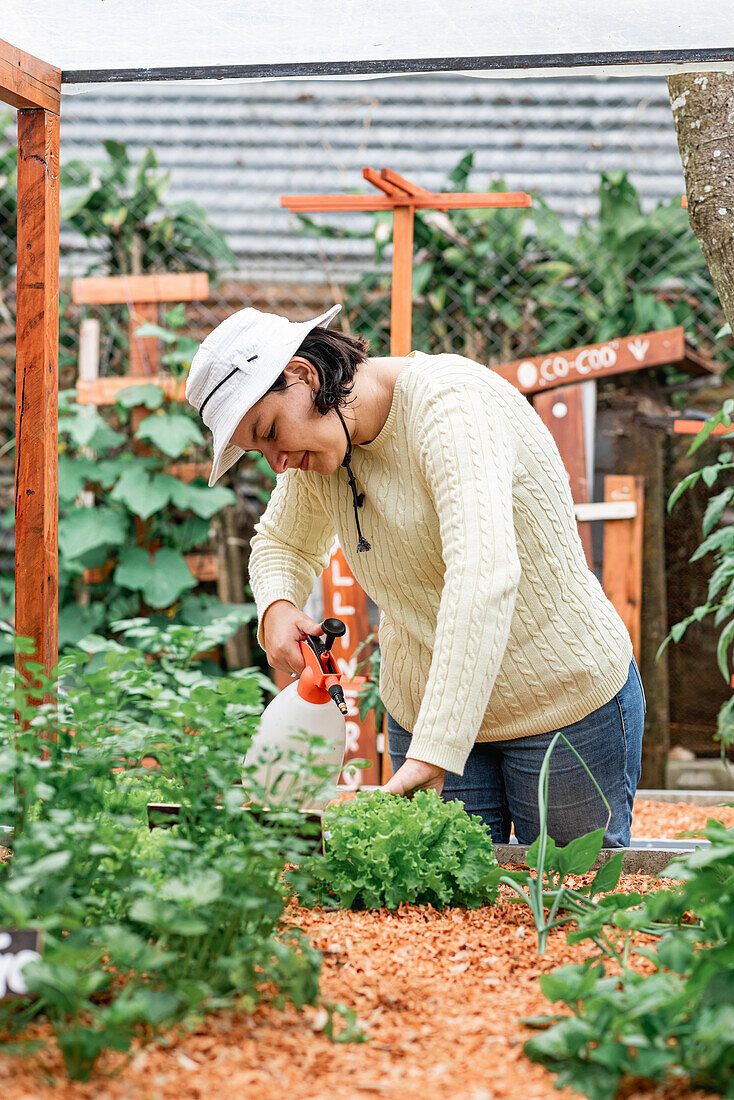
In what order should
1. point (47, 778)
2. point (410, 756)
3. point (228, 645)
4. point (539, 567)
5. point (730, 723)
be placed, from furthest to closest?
point (228, 645)
point (730, 723)
point (539, 567)
point (410, 756)
point (47, 778)

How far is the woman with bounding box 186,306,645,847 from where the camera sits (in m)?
1.50

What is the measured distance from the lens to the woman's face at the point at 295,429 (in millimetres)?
1650

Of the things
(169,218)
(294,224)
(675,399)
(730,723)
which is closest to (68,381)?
(169,218)

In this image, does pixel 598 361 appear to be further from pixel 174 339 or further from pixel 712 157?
pixel 712 157

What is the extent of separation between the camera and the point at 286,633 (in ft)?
6.43

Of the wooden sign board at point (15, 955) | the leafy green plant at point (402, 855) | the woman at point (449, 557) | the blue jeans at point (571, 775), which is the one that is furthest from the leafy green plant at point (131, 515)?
the wooden sign board at point (15, 955)

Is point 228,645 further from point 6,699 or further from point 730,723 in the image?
point 6,699

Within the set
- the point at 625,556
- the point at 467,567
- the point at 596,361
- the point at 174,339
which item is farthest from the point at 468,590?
the point at 174,339

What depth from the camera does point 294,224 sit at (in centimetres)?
526

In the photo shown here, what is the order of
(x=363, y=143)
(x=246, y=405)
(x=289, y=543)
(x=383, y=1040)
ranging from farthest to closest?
(x=363, y=143), (x=289, y=543), (x=246, y=405), (x=383, y=1040)

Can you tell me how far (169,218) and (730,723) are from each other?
3504 mm

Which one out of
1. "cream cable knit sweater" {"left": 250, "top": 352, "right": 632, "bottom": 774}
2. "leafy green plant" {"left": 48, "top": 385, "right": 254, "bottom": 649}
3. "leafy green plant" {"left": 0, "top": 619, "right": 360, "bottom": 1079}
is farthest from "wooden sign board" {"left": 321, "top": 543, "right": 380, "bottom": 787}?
"leafy green plant" {"left": 0, "top": 619, "right": 360, "bottom": 1079}

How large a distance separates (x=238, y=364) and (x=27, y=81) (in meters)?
A: 0.78

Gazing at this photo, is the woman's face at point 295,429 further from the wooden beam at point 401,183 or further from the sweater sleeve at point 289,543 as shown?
the wooden beam at point 401,183
